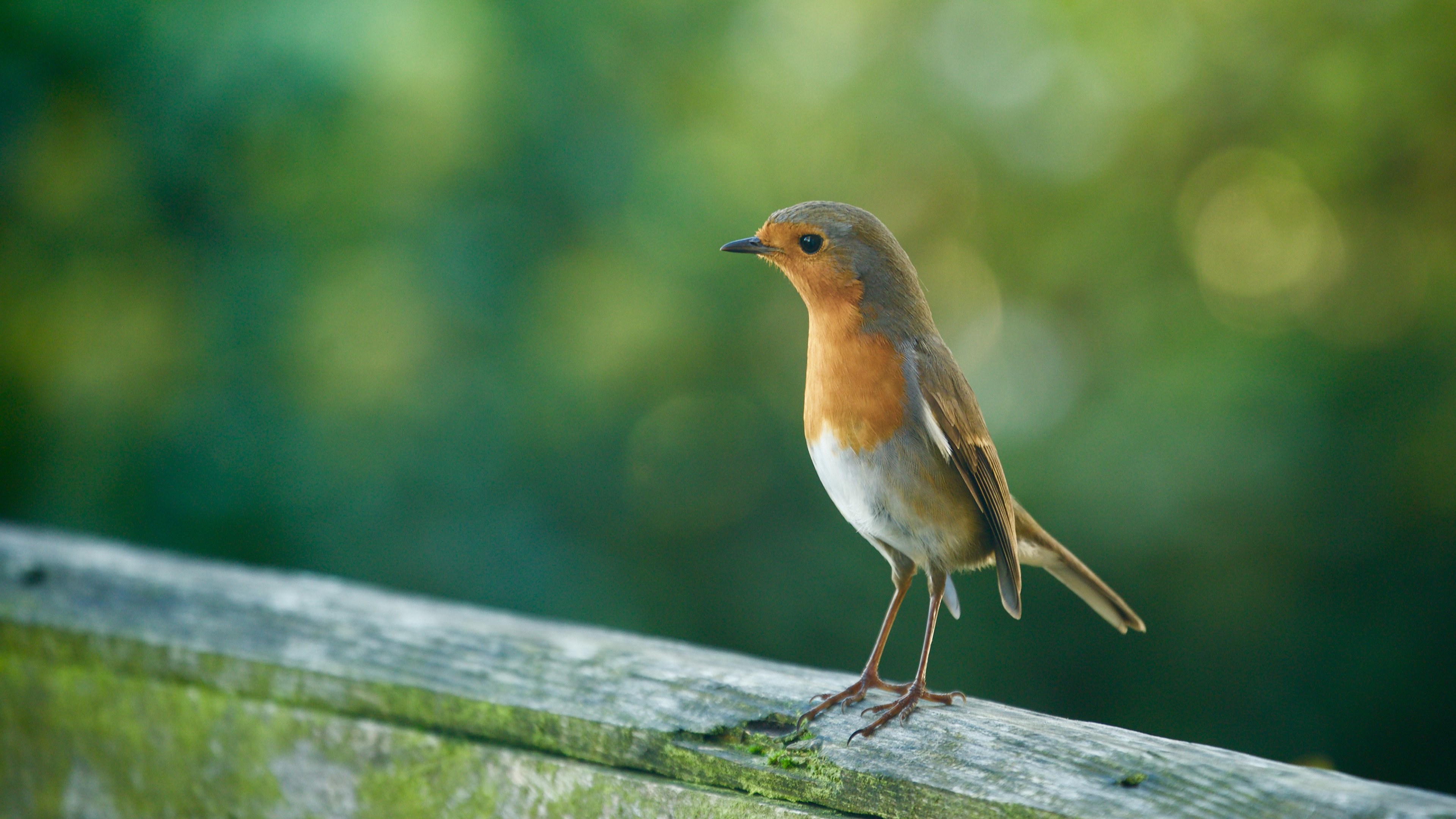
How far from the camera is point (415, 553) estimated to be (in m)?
4.54

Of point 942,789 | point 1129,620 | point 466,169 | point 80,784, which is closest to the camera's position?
point 942,789

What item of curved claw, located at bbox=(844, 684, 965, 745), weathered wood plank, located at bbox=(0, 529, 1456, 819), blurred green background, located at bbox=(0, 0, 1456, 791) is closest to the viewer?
weathered wood plank, located at bbox=(0, 529, 1456, 819)

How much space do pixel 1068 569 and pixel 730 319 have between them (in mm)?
2693

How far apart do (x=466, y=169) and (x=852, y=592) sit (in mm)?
2414

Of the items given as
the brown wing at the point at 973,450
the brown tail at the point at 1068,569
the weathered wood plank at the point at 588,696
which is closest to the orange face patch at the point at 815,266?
the brown wing at the point at 973,450

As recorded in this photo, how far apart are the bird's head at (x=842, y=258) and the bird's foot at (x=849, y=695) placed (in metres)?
0.62

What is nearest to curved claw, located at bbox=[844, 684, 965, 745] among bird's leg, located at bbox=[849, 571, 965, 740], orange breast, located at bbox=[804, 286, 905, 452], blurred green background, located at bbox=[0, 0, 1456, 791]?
bird's leg, located at bbox=[849, 571, 965, 740]

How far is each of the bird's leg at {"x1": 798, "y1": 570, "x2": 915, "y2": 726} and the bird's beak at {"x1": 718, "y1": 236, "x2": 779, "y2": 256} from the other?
0.65 meters

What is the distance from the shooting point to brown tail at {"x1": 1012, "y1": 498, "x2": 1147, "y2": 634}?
205cm

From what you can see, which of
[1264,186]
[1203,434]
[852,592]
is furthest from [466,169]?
[1264,186]

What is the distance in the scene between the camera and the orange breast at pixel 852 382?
6.17ft

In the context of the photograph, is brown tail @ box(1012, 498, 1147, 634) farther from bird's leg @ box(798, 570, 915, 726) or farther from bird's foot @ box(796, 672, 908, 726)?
bird's foot @ box(796, 672, 908, 726)

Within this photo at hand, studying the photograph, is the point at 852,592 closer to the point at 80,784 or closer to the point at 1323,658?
the point at 1323,658

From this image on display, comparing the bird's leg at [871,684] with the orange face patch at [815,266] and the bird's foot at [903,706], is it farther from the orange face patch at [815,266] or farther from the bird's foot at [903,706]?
the orange face patch at [815,266]
